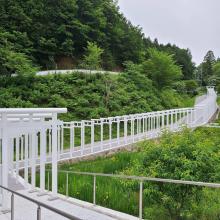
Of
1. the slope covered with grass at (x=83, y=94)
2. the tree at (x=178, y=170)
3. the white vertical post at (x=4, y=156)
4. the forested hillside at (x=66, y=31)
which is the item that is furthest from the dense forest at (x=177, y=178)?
the forested hillside at (x=66, y=31)

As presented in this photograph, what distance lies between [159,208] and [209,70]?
257ft

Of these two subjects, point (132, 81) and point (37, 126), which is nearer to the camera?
point (37, 126)

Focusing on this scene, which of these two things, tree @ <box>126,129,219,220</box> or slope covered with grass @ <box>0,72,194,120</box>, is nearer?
tree @ <box>126,129,219,220</box>

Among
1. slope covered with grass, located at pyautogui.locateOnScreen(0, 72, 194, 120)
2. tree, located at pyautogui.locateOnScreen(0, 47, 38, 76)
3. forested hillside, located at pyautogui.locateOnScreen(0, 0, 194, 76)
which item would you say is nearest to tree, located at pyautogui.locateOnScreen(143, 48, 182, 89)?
slope covered with grass, located at pyautogui.locateOnScreen(0, 72, 194, 120)

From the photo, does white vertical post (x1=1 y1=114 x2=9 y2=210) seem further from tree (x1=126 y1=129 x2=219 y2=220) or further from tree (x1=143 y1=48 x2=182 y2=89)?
tree (x1=143 y1=48 x2=182 y2=89)

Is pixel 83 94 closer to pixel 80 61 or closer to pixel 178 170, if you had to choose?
pixel 80 61

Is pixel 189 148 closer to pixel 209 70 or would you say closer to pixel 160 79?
pixel 160 79

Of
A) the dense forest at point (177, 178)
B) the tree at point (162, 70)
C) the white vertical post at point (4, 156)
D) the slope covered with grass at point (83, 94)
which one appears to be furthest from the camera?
the tree at point (162, 70)

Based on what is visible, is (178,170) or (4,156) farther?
(4,156)

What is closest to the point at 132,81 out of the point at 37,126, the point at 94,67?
the point at 94,67

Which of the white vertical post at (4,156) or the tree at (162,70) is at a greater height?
the tree at (162,70)

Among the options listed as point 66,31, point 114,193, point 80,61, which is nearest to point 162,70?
point 80,61

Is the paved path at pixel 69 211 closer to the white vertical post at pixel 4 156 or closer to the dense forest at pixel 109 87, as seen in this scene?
the white vertical post at pixel 4 156

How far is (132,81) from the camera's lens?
33750mm
